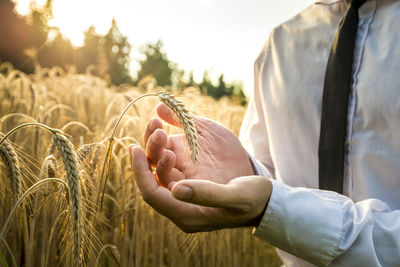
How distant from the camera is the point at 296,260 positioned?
4.28 feet

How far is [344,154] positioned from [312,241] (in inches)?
16.3

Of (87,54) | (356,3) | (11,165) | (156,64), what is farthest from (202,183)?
(156,64)

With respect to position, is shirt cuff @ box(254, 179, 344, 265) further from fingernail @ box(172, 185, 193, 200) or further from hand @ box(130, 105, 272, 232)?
fingernail @ box(172, 185, 193, 200)

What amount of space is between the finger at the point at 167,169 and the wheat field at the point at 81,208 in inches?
7.1

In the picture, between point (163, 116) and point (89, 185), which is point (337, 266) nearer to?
point (163, 116)

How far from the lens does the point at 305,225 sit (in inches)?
35.3

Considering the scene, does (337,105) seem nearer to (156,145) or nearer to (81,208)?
(156,145)

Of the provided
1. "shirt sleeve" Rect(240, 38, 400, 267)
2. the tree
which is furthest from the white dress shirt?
the tree

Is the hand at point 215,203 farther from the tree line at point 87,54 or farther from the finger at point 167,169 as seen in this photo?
the tree line at point 87,54

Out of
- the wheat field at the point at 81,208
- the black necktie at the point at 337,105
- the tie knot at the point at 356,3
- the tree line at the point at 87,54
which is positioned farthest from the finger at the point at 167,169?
the tree line at the point at 87,54

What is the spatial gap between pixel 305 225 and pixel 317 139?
500 millimetres

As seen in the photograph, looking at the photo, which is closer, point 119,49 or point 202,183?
point 202,183

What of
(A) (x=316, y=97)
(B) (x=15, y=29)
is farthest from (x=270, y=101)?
(B) (x=15, y=29)

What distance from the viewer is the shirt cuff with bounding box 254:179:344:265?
0.89m
